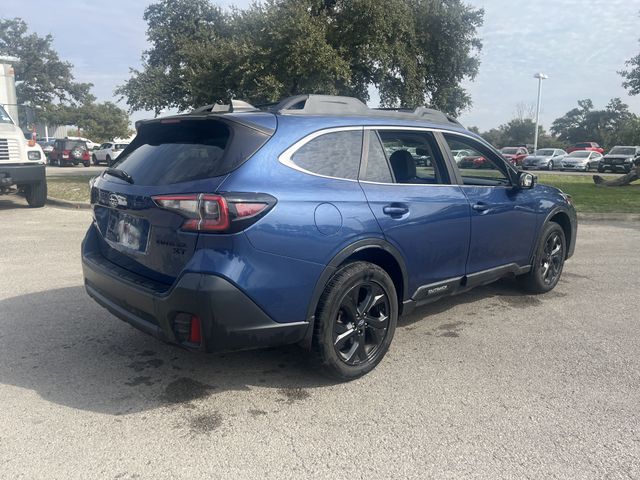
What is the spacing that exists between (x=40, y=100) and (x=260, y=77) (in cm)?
5958

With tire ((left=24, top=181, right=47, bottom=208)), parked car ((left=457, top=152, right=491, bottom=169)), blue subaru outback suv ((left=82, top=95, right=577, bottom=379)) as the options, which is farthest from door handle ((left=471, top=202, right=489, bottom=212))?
tire ((left=24, top=181, right=47, bottom=208))

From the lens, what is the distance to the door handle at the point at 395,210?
3624 mm

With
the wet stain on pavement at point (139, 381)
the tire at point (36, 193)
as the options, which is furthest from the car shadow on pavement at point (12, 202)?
the wet stain on pavement at point (139, 381)

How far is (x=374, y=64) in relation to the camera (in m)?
18.3

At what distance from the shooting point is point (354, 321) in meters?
3.53

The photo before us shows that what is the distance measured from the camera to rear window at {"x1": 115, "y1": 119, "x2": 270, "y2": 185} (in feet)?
10.2

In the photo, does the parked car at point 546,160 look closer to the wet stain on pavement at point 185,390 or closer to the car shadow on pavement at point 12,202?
the car shadow on pavement at point 12,202

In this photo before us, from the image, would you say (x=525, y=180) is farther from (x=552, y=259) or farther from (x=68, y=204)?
(x=68, y=204)

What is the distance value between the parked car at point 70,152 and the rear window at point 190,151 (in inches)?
1297

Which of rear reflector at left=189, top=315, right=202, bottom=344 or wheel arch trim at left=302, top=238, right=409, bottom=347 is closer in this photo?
rear reflector at left=189, top=315, right=202, bottom=344

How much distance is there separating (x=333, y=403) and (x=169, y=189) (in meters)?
1.63

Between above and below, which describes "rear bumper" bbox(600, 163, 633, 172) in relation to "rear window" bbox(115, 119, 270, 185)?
below

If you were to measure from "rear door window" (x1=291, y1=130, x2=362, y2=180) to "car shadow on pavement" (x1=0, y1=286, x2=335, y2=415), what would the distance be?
1.33m

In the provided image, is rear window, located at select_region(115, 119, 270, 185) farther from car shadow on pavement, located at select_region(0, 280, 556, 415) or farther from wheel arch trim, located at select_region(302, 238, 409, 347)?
car shadow on pavement, located at select_region(0, 280, 556, 415)
